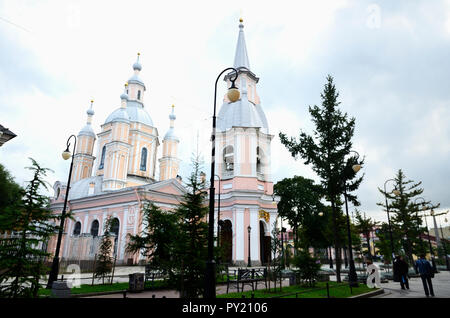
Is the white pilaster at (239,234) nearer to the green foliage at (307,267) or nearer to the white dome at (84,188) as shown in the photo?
the green foliage at (307,267)

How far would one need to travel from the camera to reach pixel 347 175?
1823 centimetres

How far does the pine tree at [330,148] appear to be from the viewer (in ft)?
60.8

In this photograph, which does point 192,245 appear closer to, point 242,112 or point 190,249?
point 190,249

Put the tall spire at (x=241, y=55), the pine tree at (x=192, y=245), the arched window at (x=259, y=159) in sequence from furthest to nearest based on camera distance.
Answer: the tall spire at (x=241, y=55) → the arched window at (x=259, y=159) → the pine tree at (x=192, y=245)

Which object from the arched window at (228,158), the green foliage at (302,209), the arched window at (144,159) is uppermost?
the arched window at (144,159)

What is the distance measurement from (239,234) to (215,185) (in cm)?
627

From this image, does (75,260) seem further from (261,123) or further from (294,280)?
(261,123)

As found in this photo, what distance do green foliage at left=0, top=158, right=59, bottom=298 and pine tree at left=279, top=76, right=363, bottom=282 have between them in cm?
1581

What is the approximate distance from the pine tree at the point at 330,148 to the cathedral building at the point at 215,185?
30.0ft

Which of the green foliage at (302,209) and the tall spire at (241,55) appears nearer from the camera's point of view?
Answer: the tall spire at (241,55)

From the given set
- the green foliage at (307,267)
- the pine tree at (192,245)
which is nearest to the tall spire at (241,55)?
the green foliage at (307,267)

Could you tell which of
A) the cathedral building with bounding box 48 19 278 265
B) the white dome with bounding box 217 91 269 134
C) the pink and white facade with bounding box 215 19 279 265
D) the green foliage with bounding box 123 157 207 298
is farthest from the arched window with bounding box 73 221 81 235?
the green foliage with bounding box 123 157 207 298

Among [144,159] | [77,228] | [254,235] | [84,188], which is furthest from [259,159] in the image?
[77,228]

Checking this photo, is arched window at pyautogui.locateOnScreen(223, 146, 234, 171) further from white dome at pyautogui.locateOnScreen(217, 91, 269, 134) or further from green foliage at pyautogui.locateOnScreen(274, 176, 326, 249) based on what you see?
green foliage at pyautogui.locateOnScreen(274, 176, 326, 249)
